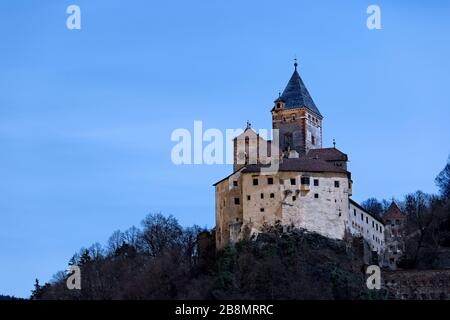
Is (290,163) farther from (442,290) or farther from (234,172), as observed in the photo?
(442,290)

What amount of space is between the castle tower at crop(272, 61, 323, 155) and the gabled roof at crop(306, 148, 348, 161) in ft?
6.63

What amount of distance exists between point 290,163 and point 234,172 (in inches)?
176

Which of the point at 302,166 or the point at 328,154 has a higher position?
the point at 328,154

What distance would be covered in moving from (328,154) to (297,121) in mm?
6545


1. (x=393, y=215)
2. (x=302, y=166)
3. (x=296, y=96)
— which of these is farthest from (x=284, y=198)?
(x=393, y=215)

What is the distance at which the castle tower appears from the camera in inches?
3718

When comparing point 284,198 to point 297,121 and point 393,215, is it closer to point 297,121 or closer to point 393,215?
point 297,121

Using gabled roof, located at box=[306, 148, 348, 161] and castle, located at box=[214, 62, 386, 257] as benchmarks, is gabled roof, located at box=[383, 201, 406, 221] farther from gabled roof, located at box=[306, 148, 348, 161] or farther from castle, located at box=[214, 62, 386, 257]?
castle, located at box=[214, 62, 386, 257]

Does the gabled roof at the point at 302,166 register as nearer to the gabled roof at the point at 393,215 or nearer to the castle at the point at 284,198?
the castle at the point at 284,198

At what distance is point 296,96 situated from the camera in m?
97.8

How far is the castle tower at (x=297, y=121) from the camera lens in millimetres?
94438

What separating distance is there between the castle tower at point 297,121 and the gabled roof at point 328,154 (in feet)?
6.63
